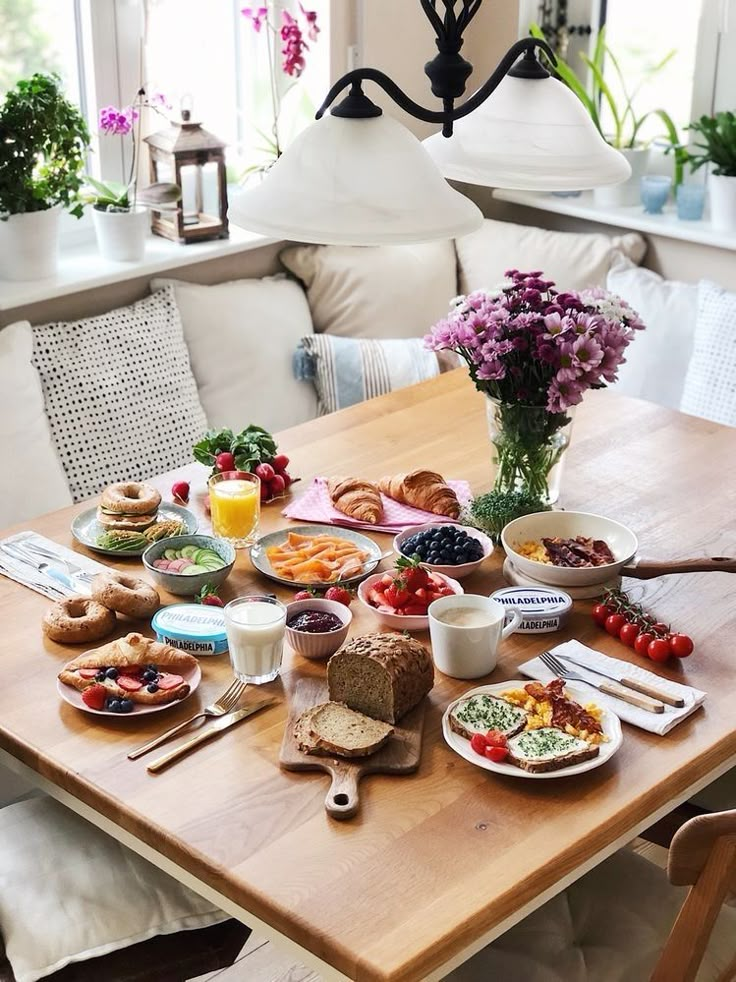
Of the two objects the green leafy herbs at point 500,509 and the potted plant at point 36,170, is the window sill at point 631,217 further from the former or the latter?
the green leafy herbs at point 500,509

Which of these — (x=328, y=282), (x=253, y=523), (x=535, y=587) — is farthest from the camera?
(x=328, y=282)

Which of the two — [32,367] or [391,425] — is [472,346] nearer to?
[391,425]

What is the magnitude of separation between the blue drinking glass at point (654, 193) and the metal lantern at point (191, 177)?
49.2 inches

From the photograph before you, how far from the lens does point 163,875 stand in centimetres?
173

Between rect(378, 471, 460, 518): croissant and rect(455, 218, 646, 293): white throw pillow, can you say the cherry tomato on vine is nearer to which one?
rect(378, 471, 460, 518): croissant

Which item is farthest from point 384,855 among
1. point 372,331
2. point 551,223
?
point 551,223

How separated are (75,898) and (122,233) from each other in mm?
1904

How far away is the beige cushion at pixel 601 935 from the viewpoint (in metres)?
1.63

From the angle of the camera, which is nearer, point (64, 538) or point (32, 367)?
point (64, 538)

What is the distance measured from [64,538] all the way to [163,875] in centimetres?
67

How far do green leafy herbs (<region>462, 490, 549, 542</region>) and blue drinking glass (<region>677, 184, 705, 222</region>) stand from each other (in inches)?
69.8

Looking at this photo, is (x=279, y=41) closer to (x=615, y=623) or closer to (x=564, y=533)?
(x=564, y=533)

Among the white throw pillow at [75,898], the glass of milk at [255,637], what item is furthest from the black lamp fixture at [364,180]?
the white throw pillow at [75,898]

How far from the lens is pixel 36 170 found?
Result: 10.0ft
